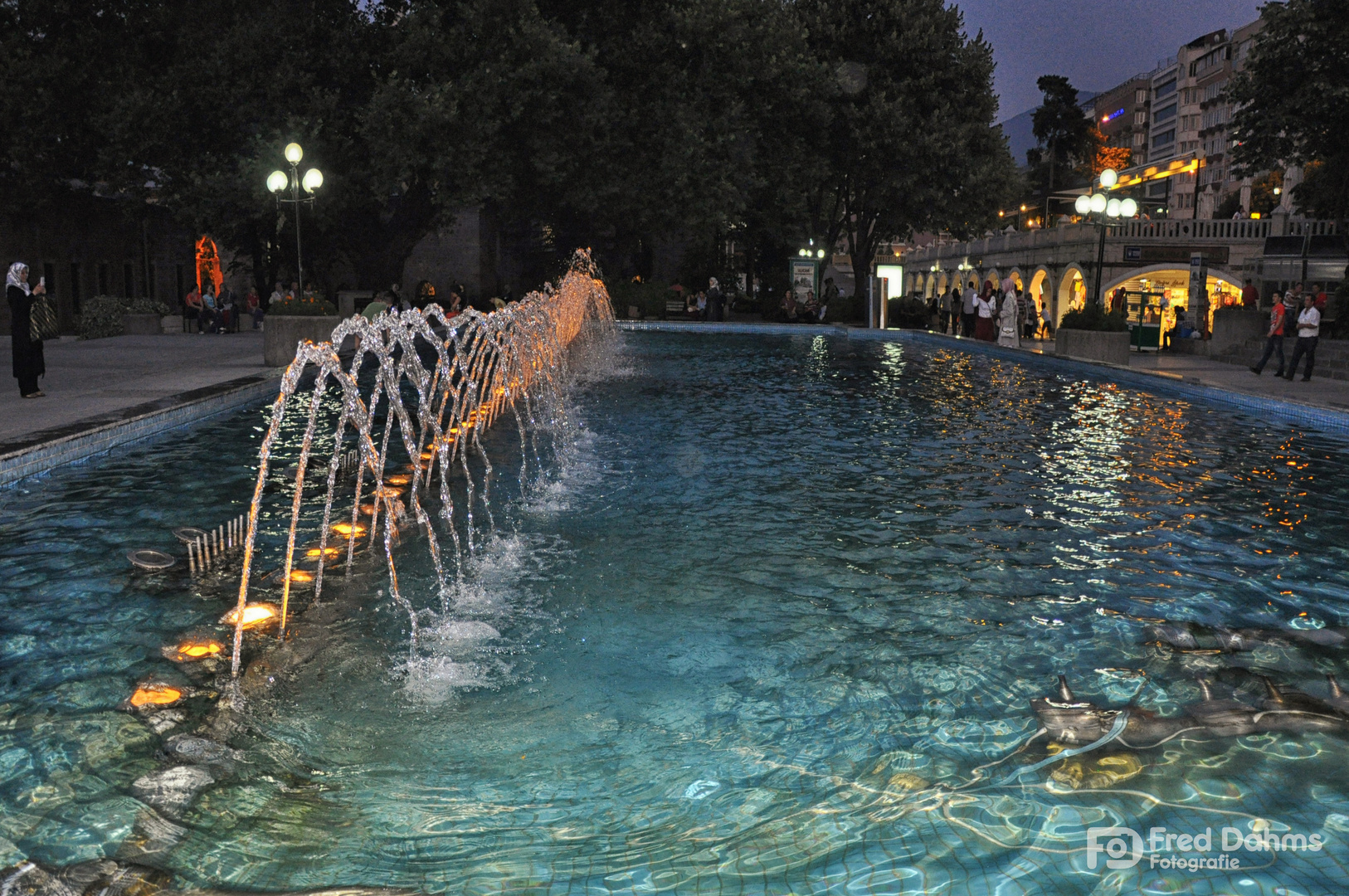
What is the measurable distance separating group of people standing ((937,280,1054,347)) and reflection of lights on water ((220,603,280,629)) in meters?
21.6

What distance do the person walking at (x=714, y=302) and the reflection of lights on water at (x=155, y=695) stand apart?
110 ft

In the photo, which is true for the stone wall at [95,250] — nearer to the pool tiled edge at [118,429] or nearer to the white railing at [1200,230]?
the pool tiled edge at [118,429]

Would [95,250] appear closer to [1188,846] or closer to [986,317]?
[986,317]

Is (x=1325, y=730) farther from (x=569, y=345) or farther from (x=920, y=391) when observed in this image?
(x=569, y=345)

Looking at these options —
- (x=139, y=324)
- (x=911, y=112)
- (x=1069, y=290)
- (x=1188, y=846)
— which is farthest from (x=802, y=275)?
(x=1188, y=846)

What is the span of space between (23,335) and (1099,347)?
61.7 feet

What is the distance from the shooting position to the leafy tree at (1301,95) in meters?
21.2

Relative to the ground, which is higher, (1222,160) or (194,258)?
(1222,160)

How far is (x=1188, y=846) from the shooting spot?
3770mm

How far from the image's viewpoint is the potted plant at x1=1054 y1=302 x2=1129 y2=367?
71.8 ft

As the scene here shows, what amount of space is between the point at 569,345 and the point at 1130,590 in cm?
1770

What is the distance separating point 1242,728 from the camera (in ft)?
15.4

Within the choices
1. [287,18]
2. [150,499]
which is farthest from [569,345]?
[150,499]

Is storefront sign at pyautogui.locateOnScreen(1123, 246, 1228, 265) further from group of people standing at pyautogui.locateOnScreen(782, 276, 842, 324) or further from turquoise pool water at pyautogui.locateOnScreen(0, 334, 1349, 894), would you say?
turquoise pool water at pyautogui.locateOnScreen(0, 334, 1349, 894)
